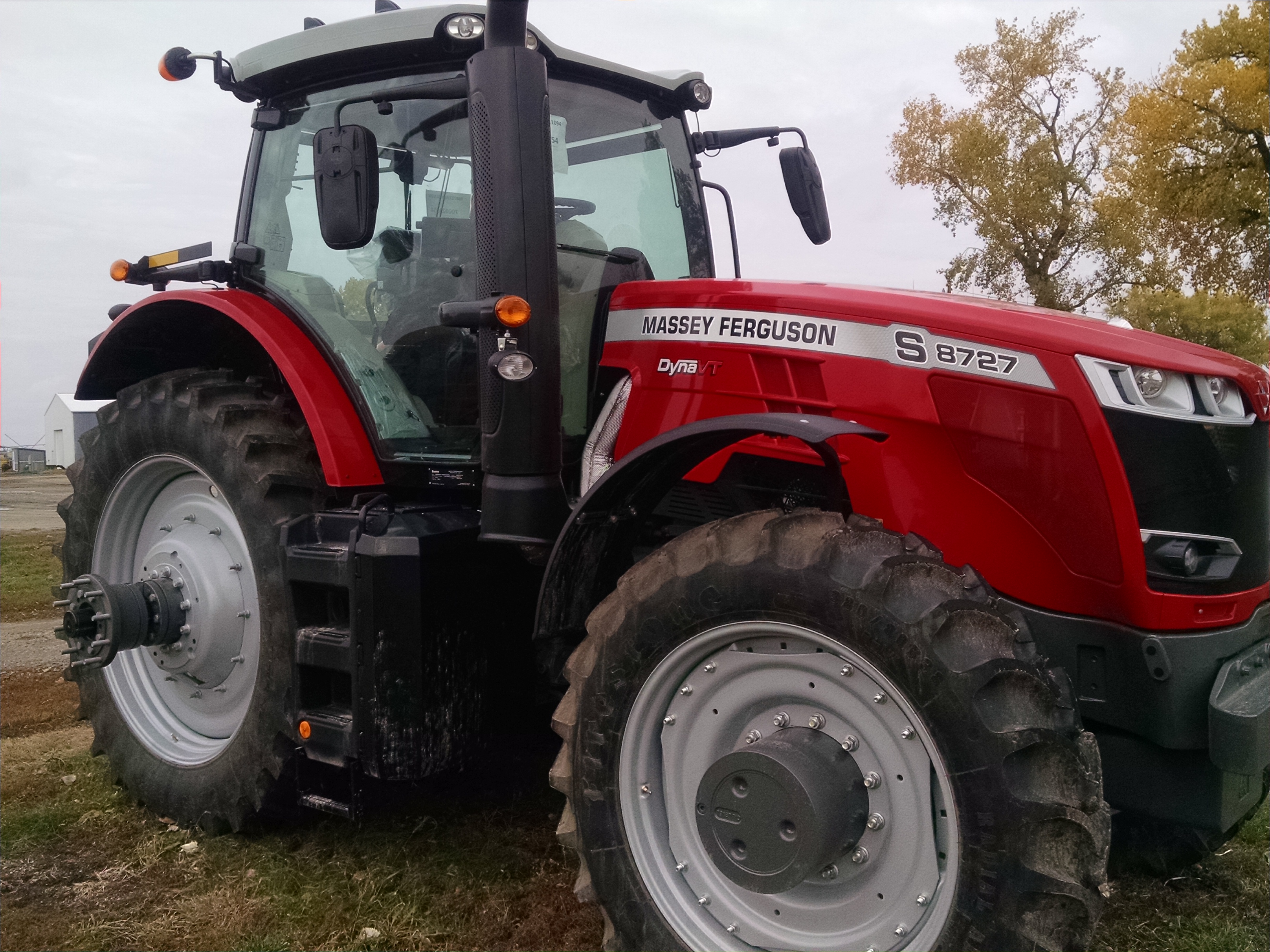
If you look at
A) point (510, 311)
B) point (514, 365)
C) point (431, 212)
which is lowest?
point (514, 365)

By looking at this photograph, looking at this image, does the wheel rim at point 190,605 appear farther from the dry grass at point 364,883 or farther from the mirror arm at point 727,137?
the mirror arm at point 727,137

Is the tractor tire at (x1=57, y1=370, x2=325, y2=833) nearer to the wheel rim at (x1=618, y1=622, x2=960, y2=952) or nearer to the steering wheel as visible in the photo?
the steering wheel

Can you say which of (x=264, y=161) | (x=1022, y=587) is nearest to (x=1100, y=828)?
(x=1022, y=587)

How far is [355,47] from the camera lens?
3.17 metres

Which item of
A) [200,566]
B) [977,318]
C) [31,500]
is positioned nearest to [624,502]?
[977,318]

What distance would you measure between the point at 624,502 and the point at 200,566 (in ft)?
5.85

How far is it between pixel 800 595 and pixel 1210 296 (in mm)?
19729

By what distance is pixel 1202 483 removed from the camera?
7.93 feet

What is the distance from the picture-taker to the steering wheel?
3209 mm

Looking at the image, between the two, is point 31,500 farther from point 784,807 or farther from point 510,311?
point 784,807

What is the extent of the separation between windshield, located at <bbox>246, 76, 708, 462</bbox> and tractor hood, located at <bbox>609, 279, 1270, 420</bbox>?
377 millimetres

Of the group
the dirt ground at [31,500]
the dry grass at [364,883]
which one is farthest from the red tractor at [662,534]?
the dirt ground at [31,500]

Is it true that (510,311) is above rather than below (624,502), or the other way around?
above

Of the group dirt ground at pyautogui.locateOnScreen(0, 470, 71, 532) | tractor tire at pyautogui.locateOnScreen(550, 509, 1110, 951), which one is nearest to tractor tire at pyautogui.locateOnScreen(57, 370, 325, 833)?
tractor tire at pyautogui.locateOnScreen(550, 509, 1110, 951)
